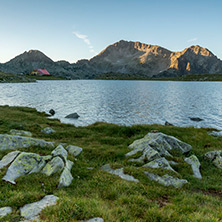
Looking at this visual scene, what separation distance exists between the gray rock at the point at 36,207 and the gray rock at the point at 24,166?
287 centimetres

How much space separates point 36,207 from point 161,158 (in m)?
9.91

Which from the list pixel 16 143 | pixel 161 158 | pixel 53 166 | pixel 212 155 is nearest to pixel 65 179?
pixel 53 166

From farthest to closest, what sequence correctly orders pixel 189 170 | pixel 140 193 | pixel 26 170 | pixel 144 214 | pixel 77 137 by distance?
pixel 77 137 < pixel 189 170 < pixel 26 170 < pixel 140 193 < pixel 144 214

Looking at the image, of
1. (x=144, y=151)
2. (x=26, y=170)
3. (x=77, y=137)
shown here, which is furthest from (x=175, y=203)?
(x=77, y=137)

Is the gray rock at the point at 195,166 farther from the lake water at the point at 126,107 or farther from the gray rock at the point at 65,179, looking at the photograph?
the lake water at the point at 126,107

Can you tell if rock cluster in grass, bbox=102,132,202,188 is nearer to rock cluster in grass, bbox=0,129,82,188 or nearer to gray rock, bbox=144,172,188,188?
gray rock, bbox=144,172,188,188

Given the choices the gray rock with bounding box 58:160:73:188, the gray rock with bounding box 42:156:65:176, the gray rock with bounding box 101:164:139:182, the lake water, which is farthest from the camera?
the lake water

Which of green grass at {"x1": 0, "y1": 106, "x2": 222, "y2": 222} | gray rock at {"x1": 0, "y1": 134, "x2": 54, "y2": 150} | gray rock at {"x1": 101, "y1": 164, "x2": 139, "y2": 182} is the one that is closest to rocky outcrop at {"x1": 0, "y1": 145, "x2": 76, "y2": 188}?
green grass at {"x1": 0, "y1": 106, "x2": 222, "y2": 222}

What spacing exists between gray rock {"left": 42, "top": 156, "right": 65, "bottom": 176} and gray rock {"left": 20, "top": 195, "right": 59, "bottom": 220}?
250cm

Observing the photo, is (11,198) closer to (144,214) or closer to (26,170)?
(26,170)

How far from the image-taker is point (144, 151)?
15000 mm

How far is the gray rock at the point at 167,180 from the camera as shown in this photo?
10458 millimetres

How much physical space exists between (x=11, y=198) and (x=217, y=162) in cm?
1659

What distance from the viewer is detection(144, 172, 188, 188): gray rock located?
10.5 meters
